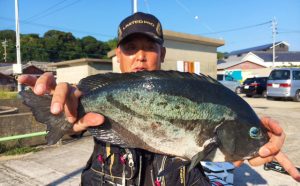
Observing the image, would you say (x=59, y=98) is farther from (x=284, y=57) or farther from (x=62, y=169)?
(x=284, y=57)

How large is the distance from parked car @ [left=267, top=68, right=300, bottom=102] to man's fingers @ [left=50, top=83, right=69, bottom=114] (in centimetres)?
1890

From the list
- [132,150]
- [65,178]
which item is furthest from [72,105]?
[65,178]

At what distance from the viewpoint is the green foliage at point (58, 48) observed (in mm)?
79062

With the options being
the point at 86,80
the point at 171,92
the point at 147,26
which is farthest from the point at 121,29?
the point at 171,92

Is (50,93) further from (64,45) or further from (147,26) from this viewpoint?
(64,45)

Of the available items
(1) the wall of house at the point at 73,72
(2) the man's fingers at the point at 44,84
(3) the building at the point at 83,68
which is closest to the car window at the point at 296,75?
(3) the building at the point at 83,68

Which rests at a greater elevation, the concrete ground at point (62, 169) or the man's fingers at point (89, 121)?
the man's fingers at point (89, 121)

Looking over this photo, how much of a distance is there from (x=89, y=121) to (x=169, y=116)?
410 millimetres

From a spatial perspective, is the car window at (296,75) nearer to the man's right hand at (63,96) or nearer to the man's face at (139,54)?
the man's face at (139,54)

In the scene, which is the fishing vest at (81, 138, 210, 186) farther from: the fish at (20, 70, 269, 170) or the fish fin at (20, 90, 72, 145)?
the fish fin at (20, 90, 72, 145)

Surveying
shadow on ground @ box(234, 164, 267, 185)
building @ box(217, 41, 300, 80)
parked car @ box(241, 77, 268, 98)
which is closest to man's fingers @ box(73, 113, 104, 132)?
shadow on ground @ box(234, 164, 267, 185)

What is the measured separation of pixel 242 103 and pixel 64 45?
268 ft

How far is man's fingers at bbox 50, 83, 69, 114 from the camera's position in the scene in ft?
4.87

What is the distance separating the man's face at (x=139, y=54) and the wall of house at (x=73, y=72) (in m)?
18.8
